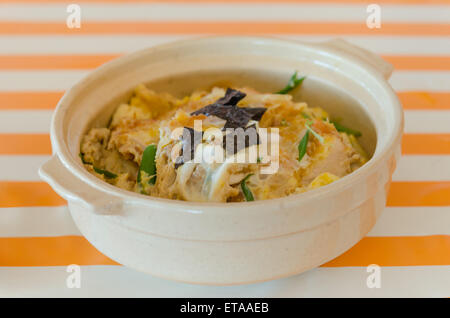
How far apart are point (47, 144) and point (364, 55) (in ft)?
3.92

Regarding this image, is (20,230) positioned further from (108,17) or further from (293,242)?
(108,17)

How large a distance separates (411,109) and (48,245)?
1505mm

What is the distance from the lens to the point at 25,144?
2195 millimetres

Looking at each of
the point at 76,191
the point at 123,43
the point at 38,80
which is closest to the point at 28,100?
the point at 38,80

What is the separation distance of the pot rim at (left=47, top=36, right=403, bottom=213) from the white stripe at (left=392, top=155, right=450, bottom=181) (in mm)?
372

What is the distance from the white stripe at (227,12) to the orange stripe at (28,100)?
2.35 ft

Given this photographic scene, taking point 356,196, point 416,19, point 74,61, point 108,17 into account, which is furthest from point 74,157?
point 416,19

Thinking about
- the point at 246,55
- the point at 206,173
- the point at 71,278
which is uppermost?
the point at 246,55

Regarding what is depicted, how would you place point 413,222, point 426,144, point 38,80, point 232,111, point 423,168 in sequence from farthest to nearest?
point 38,80
point 426,144
point 423,168
point 413,222
point 232,111

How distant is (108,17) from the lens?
10.1 feet

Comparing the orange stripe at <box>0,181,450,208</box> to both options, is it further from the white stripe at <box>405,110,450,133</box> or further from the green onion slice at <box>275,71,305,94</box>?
the green onion slice at <box>275,71,305,94</box>

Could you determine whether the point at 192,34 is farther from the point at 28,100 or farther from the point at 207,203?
the point at 207,203

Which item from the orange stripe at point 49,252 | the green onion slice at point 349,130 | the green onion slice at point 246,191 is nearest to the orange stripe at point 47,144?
the green onion slice at point 349,130

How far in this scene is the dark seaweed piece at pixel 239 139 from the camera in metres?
1.50
